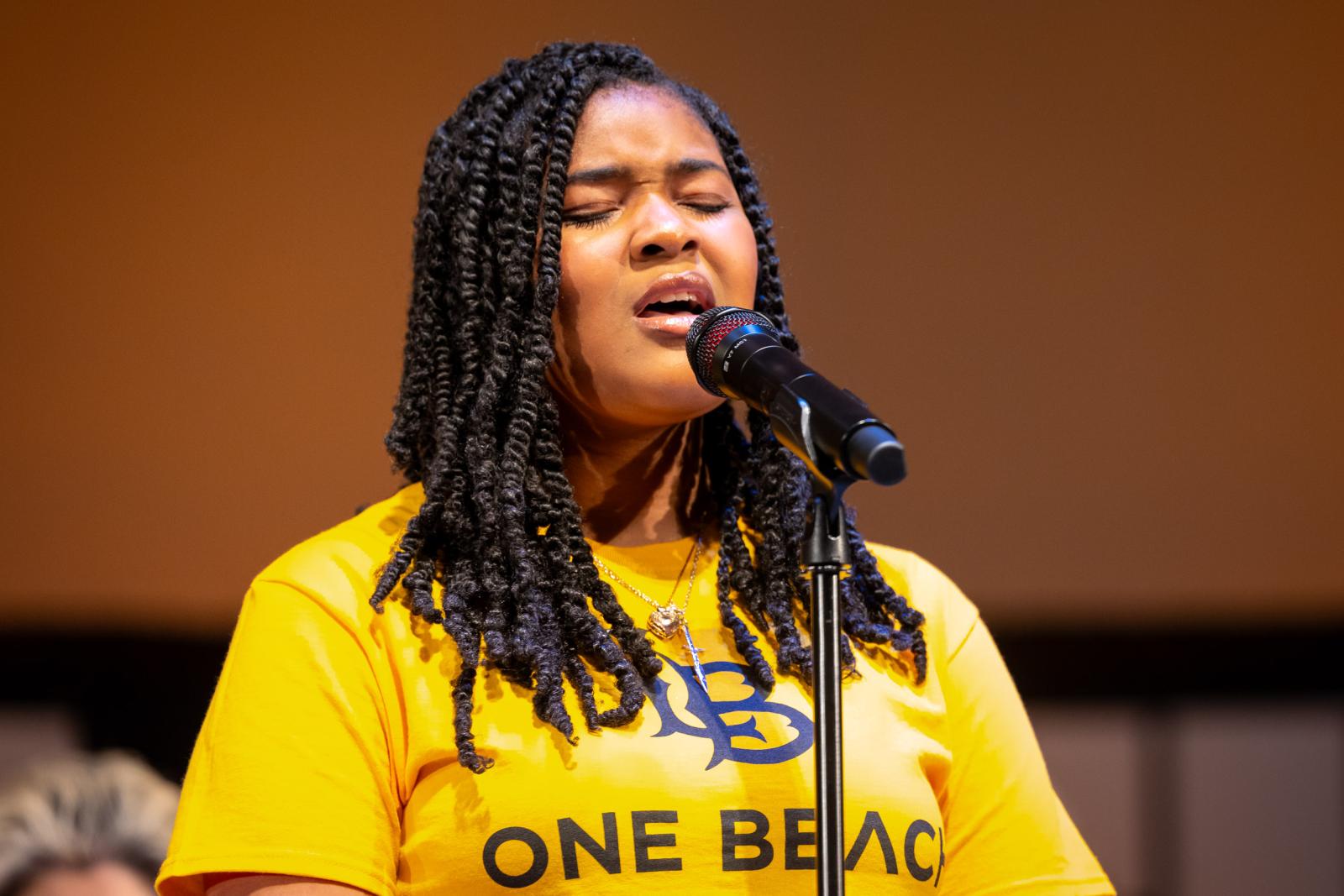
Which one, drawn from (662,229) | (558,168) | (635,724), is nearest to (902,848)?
(635,724)

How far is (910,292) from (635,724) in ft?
7.02

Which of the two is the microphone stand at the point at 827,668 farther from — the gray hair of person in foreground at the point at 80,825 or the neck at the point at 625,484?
the gray hair of person in foreground at the point at 80,825

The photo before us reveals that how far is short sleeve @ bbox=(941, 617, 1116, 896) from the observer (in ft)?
4.97

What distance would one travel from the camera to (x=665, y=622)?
149 centimetres

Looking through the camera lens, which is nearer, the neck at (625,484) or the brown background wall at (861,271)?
the neck at (625,484)

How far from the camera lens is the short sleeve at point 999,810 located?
152 cm

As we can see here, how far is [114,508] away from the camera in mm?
3168

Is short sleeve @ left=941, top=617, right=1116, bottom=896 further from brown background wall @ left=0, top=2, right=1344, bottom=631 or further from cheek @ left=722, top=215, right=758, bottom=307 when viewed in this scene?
brown background wall @ left=0, top=2, right=1344, bottom=631

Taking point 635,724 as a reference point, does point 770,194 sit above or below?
above

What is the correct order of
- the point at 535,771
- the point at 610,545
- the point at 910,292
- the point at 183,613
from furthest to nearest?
the point at 910,292, the point at 183,613, the point at 610,545, the point at 535,771

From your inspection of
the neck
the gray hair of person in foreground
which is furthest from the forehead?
the gray hair of person in foreground

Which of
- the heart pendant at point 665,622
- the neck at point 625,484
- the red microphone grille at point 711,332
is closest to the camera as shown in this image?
the red microphone grille at point 711,332

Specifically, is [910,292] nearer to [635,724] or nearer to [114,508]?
[114,508]

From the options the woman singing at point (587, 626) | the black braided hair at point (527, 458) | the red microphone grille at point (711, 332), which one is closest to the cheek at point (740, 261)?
the woman singing at point (587, 626)
